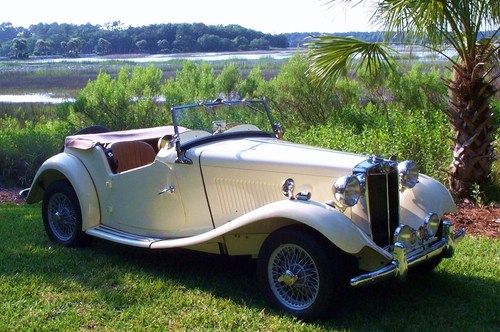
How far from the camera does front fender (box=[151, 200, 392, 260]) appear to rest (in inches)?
181

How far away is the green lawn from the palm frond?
106 inches

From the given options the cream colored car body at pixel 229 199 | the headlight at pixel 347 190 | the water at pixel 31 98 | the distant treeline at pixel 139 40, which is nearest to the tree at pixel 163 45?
the distant treeline at pixel 139 40

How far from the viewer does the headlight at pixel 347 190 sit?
4809 millimetres

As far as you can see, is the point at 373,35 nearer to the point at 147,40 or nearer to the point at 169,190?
the point at 169,190

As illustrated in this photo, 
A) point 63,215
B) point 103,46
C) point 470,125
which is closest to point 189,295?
point 63,215

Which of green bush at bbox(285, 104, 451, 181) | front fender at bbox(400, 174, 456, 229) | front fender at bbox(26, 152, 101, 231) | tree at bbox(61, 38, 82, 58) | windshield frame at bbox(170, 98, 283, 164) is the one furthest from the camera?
tree at bbox(61, 38, 82, 58)

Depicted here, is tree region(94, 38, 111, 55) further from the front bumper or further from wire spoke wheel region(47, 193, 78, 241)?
the front bumper

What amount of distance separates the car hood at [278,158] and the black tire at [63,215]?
161 centimetres

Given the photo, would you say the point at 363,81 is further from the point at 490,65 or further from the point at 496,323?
the point at 496,323

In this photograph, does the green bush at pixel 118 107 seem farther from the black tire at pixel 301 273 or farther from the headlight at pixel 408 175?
the black tire at pixel 301 273

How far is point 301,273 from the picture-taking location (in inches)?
191

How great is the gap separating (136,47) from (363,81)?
11.2 meters

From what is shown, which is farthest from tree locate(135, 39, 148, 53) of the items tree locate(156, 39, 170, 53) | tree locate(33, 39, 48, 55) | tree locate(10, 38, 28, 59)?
tree locate(10, 38, 28, 59)

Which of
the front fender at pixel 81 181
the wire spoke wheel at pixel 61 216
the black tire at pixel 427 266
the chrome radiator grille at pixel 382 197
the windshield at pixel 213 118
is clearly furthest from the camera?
the wire spoke wheel at pixel 61 216
